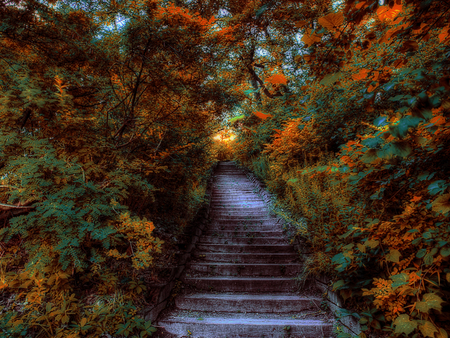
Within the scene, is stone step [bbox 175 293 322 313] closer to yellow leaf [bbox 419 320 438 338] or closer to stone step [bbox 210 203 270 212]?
yellow leaf [bbox 419 320 438 338]

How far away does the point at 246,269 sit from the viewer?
344 cm

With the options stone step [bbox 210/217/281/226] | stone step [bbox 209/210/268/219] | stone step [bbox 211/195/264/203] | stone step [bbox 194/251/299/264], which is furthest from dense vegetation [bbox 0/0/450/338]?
stone step [bbox 211/195/264/203]

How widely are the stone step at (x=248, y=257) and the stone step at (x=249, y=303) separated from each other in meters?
0.73

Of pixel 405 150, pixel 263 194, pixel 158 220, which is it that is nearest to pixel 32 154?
pixel 158 220

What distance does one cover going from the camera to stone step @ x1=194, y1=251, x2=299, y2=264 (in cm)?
360

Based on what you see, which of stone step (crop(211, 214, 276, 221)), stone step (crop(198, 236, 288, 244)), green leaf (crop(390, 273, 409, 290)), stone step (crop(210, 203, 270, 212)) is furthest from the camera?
stone step (crop(210, 203, 270, 212))

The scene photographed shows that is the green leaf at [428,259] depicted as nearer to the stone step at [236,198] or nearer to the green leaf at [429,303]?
the green leaf at [429,303]

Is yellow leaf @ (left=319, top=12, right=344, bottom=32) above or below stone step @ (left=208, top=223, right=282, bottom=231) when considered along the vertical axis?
above

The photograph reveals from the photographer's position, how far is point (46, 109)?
1.85 meters

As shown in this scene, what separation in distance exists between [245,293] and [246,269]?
40cm

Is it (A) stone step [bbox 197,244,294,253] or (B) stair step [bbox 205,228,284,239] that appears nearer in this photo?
(A) stone step [bbox 197,244,294,253]

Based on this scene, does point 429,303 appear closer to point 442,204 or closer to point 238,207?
point 442,204

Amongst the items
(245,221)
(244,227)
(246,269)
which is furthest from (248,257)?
(245,221)

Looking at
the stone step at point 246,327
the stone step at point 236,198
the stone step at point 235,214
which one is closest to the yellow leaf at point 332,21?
the stone step at point 246,327
